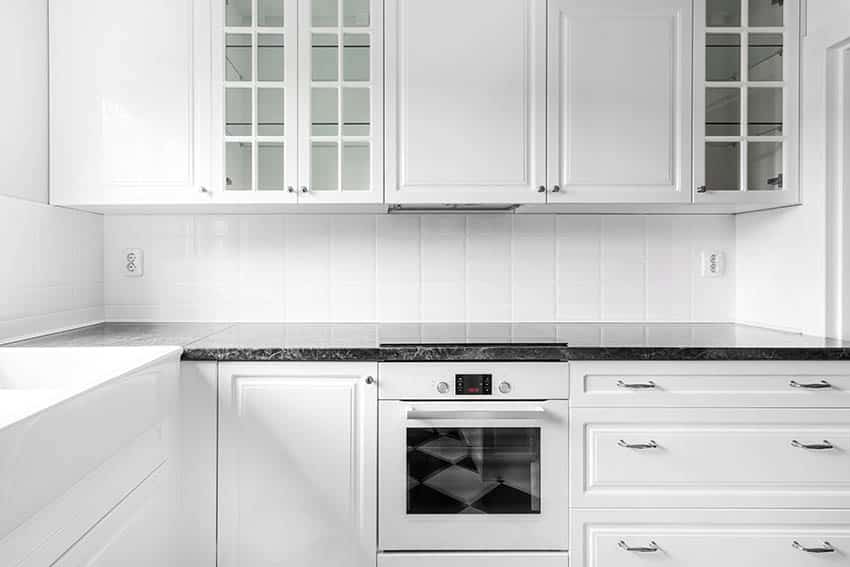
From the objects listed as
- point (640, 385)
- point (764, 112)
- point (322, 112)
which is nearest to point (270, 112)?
point (322, 112)

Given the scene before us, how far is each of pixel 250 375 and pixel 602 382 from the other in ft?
3.49

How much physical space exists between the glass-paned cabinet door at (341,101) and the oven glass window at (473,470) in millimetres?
853

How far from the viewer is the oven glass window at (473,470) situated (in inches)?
65.5

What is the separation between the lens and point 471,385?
1658 millimetres

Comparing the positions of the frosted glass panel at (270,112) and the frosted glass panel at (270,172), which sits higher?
the frosted glass panel at (270,112)

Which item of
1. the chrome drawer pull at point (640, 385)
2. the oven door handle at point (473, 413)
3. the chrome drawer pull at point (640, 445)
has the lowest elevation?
the chrome drawer pull at point (640, 445)

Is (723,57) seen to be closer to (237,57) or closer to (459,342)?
(459,342)

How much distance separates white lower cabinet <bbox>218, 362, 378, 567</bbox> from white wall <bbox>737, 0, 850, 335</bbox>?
1538 mm

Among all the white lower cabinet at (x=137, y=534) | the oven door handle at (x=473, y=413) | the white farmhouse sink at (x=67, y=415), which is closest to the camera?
the white farmhouse sink at (x=67, y=415)

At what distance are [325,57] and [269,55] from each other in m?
0.19

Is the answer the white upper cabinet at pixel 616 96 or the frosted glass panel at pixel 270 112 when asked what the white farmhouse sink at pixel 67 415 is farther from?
the white upper cabinet at pixel 616 96

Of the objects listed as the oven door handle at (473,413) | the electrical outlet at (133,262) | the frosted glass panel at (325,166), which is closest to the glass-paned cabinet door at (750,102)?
the oven door handle at (473,413)

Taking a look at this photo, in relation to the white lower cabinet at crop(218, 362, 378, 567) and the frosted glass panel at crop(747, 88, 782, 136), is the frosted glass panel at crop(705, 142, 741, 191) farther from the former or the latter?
the white lower cabinet at crop(218, 362, 378, 567)

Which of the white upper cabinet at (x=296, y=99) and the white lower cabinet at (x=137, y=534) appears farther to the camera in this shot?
the white upper cabinet at (x=296, y=99)
